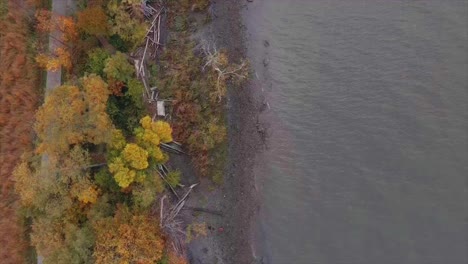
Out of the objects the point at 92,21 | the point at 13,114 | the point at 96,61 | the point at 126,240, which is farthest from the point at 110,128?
the point at 13,114

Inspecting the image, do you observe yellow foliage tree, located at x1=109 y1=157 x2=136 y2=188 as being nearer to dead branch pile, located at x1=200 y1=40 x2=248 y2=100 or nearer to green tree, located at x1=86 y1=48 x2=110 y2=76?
green tree, located at x1=86 y1=48 x2=110 y2=76

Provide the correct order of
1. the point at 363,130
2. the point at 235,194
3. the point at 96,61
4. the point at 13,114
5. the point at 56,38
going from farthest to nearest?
the point at 235,194
the point at 363,130
the point at 56,38
the point at 13,114
the point at 96,61

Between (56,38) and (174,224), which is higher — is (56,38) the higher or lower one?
the higher one

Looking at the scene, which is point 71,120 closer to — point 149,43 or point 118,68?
point 118,68

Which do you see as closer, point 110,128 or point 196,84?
point 110,128

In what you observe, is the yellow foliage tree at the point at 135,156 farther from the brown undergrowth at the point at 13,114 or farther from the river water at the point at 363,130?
the river water at the point at 363,130

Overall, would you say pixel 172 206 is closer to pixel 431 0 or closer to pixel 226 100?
pixel 226 100

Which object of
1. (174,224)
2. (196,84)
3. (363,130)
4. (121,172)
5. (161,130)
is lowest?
(174,224)
